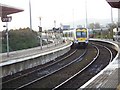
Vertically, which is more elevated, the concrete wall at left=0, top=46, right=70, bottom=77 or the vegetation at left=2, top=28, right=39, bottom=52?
the vegetation at left=2, top=28, right=39, bottom=52

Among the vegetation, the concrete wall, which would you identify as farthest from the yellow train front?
the concrete wall

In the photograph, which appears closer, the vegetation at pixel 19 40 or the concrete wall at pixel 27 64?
the concrete wall at pixel 27 64

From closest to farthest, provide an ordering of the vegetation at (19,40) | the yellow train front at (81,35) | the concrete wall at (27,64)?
the concrete wall at (27,64) < the vegetation at (19,40) < the yellow train front at (81,35)

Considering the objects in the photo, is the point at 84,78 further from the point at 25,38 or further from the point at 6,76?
the point at 25,38

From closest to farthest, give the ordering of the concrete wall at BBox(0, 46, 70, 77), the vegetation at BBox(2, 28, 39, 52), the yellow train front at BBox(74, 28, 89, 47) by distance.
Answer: the concrete wall at BBox(0, 46, 70, 77), the vegetation at BBox(2, 28, 39, 52), the yellow train front at BBox(74, 28, 89, 47)

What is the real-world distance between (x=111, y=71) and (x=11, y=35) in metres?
25.3

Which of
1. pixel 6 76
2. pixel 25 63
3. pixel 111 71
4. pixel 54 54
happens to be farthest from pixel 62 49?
pixel 111 71

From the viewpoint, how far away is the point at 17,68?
68.6ft

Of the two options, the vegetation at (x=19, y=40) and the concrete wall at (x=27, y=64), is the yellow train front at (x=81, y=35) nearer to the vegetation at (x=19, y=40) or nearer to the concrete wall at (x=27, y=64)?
the vegetation at (x=19, y=40)

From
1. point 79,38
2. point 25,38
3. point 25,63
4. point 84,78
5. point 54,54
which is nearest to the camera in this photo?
point 84,78

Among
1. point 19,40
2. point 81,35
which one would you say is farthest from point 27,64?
point 81,35

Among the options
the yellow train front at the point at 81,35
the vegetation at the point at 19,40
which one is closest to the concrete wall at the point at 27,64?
the vegetation at the point at 19,40

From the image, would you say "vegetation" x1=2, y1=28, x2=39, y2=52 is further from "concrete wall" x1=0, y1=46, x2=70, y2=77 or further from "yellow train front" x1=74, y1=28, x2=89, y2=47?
"yellow train front" x1=74, y1=28, x2=89, y2=47

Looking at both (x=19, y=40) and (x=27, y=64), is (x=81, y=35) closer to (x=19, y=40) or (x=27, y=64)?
(x=19, y=40)
